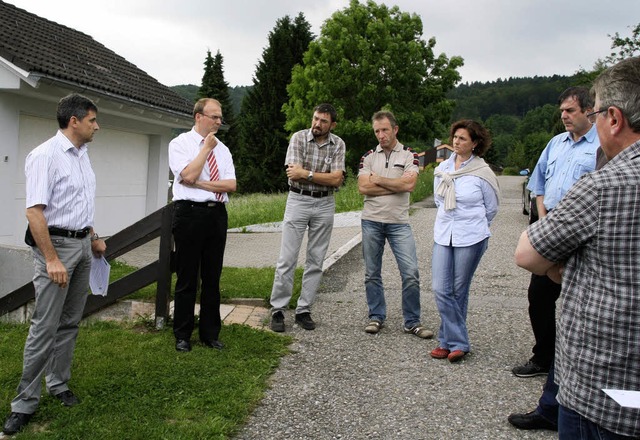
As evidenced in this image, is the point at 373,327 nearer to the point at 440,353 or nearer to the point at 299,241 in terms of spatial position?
the point at 440,353

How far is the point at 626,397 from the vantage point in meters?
1.72

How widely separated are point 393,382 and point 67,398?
234 cm

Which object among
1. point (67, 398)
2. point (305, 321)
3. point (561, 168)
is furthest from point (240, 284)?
point (561, 168)

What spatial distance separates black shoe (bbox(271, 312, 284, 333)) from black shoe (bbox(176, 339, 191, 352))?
957 mm

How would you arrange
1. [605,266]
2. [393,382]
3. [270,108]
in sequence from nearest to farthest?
[605,266], [393,382], [270,108]

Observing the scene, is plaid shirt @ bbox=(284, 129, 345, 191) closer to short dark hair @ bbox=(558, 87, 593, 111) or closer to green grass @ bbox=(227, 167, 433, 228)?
short dark hair @ bbox=(558, 87, 593, 111)

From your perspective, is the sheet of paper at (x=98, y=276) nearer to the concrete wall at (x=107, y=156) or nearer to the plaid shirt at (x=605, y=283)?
the plaid shirt at (x=605, y=283)

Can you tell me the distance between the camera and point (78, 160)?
12.8ft

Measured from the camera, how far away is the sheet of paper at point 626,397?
168cm

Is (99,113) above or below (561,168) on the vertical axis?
above

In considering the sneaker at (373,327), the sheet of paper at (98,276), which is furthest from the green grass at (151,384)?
the sneaker at (373,327)

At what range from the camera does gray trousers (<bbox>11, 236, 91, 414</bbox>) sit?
3.73 meters

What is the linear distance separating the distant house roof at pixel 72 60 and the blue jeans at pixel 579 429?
8890 mm

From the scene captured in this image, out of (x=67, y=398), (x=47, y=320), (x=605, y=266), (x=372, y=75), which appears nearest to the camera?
(x=605, y=266)
